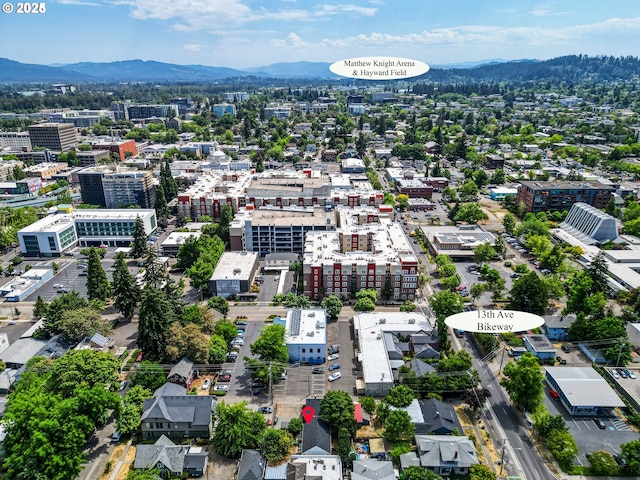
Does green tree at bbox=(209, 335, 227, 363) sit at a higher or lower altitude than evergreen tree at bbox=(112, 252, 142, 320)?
lower

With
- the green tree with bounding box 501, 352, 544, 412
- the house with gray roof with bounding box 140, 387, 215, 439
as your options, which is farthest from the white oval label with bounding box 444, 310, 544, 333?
the house with gray roof with bounding box 140, 387, 215, 439

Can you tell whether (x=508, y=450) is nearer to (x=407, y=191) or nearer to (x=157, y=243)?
(x=157, y=243)

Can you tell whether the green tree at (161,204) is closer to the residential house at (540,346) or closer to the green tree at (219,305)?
the green tree at (219,305)

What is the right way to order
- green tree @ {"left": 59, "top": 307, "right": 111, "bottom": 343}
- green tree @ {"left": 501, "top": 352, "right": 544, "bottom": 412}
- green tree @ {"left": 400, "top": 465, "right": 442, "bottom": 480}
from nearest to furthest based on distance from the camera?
1. green tree @ {"left": 400, "top": 465, "right": 442, "bottom": 480}
2. green tree @ {"left": 501, "top": 352, "right": 544, "bottom": 412}
3. green tree @ {"left": 59, "top": 307, "right": 111, "bottom": 343}

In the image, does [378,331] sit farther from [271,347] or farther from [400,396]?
[271,347]

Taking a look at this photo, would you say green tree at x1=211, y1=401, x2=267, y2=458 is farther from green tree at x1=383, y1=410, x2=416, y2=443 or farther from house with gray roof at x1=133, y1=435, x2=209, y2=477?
green tree at x1=383, y1=410, x2=416, y2=443

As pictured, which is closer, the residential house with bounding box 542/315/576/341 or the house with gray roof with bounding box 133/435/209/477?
the house with gray roof with bounding box 133/435/209/477

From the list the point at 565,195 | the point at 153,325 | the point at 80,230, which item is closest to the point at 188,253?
the point at 153,325

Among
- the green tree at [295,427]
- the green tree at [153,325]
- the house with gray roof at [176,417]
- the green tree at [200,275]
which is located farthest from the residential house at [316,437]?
the green tree at [200,275]
